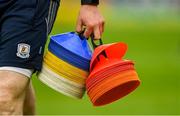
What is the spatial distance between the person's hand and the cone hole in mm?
317

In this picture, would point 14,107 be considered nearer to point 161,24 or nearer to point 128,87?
point 128,87

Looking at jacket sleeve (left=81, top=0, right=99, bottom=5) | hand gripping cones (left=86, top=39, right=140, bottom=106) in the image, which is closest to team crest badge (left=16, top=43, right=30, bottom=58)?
hand gripping cones (left=86, top=39, right=140, bottom=106)

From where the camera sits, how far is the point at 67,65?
4945 millimetres

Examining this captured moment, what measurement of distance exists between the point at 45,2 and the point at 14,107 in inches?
25.0

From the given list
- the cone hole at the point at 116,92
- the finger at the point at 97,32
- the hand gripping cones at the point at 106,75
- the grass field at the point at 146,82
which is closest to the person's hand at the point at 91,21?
the finger at the point at 97,32

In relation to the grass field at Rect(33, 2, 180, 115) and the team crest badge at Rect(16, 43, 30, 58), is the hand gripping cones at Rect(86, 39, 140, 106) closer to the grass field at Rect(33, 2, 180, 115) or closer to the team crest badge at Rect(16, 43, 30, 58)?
the team crest badge at Rect(16, 43, 30, 58)

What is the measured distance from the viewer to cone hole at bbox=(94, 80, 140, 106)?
4.91m

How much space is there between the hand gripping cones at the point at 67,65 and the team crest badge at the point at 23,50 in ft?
0.75

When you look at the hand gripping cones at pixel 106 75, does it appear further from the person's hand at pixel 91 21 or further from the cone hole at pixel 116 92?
the person's hand at pixel 91 21

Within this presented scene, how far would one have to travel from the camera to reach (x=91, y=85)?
4.87 meters

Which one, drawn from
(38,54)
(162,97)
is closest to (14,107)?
(38,54)

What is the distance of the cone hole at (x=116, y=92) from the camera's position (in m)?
4.91

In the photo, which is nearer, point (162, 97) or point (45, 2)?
point (45, 2)

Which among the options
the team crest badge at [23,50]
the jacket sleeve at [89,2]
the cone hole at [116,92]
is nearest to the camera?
the team crest badge at [23,50]
